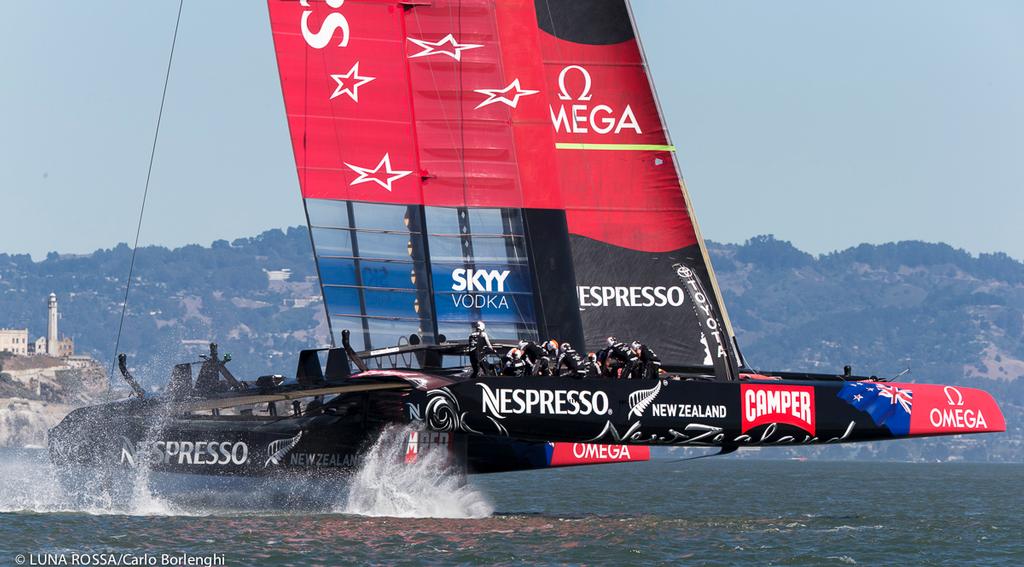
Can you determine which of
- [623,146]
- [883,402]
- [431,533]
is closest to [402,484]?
[431,533]

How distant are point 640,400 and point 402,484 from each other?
3055 millimetres

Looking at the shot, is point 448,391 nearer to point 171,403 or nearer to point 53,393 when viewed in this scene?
point 171,403

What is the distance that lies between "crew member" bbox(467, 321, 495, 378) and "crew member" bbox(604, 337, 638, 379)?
126 cm

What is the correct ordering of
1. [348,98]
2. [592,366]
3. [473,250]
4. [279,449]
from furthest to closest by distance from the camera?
[473,250] → [348,98] → [279,449] → [592,366]

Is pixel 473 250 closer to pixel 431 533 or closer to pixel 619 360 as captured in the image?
pixel 619 360

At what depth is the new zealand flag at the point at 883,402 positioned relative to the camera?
18328 mm

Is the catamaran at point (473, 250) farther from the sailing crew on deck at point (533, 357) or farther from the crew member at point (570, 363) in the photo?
the crew member at point (570, 363)

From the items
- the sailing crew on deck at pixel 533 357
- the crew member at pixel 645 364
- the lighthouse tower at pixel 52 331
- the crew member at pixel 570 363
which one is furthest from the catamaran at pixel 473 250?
the lighthouse tower at pixel 52 331

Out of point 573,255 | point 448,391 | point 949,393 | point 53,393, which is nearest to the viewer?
point 448,391

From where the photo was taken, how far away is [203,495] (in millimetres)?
21062

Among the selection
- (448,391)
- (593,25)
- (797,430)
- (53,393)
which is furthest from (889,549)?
(53,393)

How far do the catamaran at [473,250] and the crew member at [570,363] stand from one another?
0.74 metres

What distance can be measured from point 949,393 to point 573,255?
464 centimetres

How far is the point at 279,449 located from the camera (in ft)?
63.1
